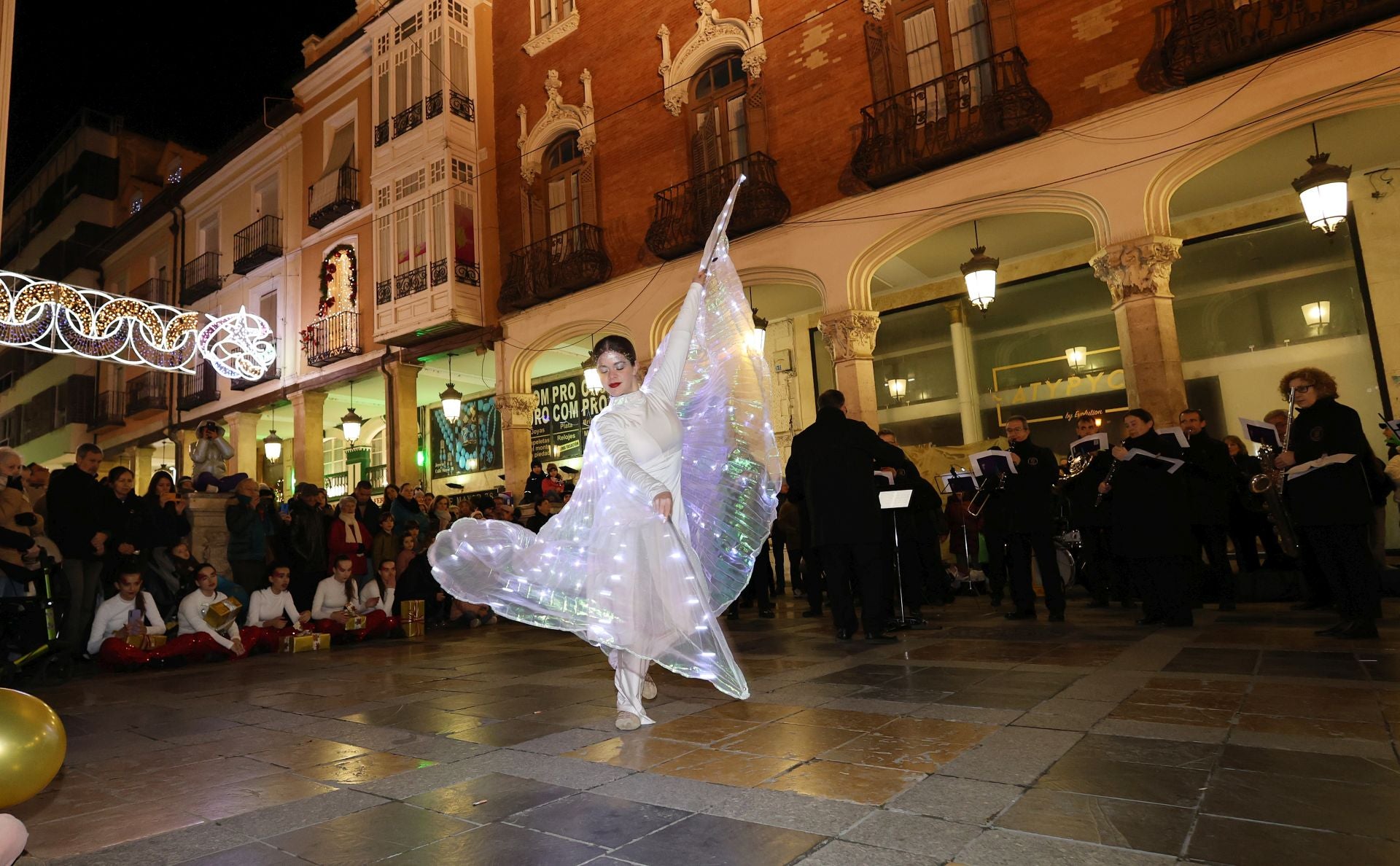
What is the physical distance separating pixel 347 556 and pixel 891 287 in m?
11.1

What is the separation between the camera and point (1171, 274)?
13484 millimetres

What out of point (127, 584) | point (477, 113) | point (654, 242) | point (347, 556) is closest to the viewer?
point (127, 584)

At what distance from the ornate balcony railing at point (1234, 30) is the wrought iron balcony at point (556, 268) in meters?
9.64

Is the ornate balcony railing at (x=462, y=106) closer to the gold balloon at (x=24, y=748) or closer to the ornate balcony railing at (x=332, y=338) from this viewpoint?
the ornate balcony railing at (x=332, y=338)

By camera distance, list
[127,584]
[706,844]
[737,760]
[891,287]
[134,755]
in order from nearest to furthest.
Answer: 1. [706,844]
2. [737,760]
3. [134,755]
4. [127,584]
5. [891,287]

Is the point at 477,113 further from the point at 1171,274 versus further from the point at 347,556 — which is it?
the point at 1171,274

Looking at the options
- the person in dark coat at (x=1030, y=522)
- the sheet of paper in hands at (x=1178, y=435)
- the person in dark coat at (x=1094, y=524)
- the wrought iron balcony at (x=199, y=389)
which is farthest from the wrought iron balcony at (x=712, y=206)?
the wrought iron balcony at (x=199, y=389)

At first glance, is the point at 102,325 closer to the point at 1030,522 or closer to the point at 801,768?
the point at 1030,522

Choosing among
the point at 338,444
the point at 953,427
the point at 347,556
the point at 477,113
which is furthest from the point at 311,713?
the point at 338,444

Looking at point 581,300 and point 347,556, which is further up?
point 581,300

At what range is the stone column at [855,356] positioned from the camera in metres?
13.0

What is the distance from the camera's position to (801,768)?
3.19m

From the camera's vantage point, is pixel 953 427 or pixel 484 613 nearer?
pixel 484 613

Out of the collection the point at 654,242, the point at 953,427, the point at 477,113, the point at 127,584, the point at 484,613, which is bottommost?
the point at 484,613
